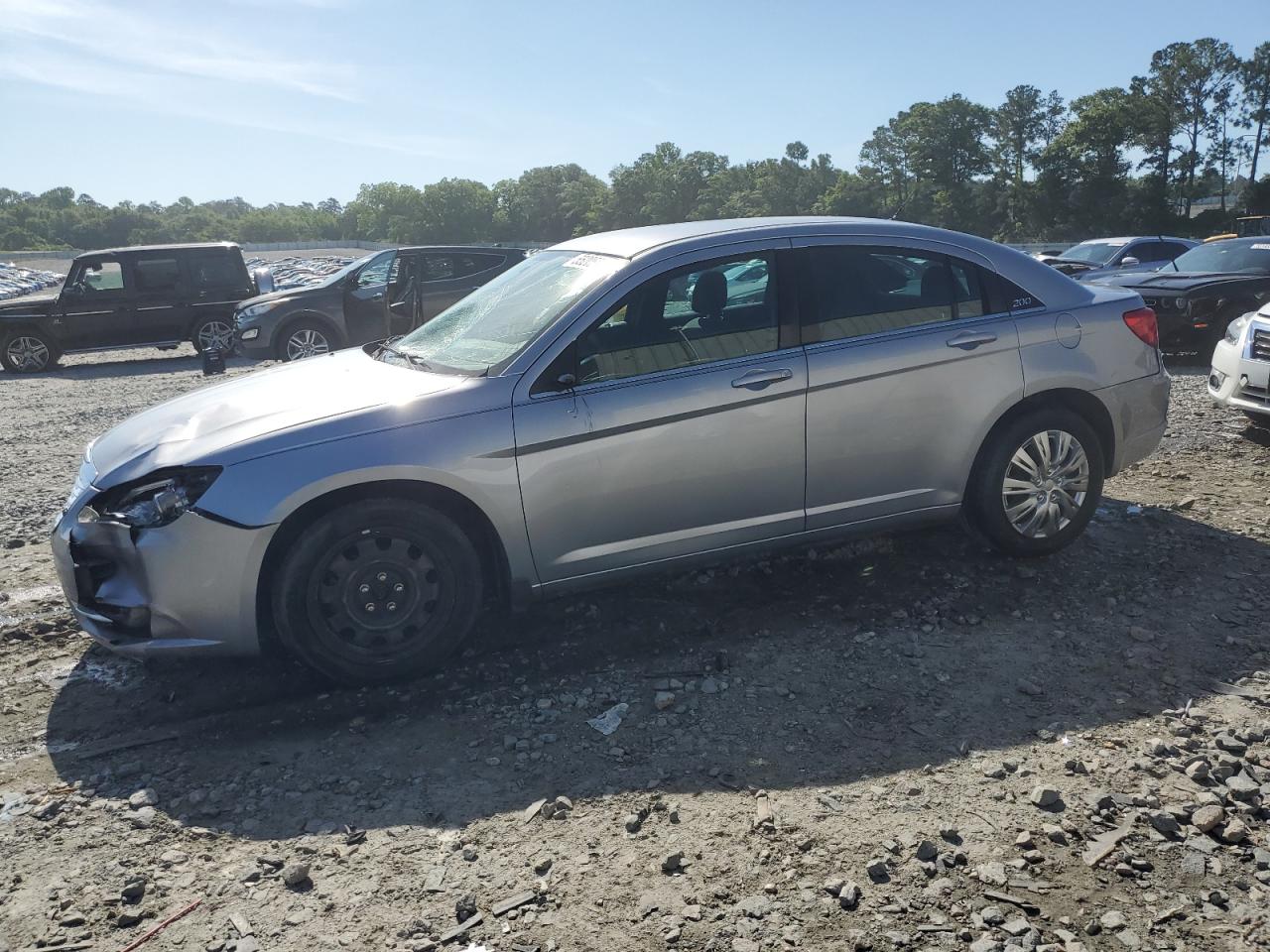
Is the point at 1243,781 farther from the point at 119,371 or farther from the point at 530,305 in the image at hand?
the point at 119,371

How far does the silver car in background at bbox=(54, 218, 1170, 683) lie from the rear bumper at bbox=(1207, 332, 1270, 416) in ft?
9.84

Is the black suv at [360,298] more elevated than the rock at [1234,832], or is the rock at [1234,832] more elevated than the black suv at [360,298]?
the black suv at [360,298]

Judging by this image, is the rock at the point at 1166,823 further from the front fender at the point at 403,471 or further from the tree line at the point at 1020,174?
the tree line at the point at 1020,174

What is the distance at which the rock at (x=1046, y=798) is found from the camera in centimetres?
317

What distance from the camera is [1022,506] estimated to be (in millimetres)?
4957

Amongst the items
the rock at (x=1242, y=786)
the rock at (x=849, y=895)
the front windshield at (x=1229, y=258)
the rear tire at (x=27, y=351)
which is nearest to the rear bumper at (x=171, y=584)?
the rock at (x=849, y=895)

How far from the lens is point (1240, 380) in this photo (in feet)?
25.3

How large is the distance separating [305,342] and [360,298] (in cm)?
111

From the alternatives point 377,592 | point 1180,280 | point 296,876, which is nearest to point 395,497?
point 377,592

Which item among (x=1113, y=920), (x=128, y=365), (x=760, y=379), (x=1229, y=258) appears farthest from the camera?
(x=128, y=365)

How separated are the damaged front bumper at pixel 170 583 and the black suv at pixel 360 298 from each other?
984 centimetres

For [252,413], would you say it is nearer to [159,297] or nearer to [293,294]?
[293,294]

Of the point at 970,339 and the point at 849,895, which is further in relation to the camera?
the point at 970,339

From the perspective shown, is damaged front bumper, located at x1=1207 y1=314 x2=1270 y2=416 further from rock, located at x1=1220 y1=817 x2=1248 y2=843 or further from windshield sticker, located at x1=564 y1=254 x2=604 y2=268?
windshield sticker, located at x1=564 y1=254 x2=604 y2=268
